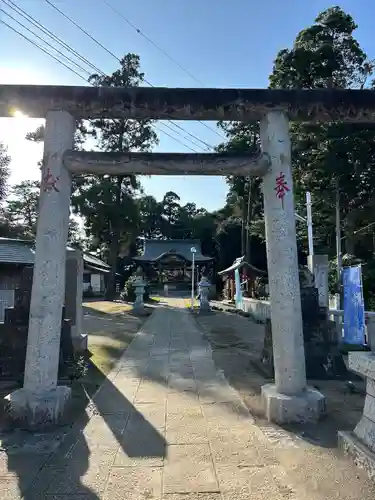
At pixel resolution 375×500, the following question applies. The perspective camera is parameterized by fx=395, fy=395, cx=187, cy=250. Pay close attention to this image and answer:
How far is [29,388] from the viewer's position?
15.4 feet

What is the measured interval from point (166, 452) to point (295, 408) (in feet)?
5.38

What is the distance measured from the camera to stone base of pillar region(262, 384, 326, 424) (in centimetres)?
457

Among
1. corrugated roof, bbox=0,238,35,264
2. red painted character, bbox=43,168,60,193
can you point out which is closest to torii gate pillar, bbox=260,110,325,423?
red painted character, bbox=43,168,60,193

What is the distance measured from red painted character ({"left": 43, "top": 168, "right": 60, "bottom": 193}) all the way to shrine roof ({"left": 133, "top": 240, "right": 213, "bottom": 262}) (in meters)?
35.6

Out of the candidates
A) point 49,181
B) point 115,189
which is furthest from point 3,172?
point 49,181

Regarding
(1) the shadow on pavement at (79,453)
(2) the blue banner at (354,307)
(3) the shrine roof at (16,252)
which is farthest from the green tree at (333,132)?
(1) the shadow on pavement at (79,453)

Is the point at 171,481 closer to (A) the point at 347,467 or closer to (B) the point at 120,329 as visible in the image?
(A) the point at 347,467

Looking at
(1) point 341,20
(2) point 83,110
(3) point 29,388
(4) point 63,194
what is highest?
(1) point 341,20

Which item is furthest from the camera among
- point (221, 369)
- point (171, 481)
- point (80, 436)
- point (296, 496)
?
point (221, 369)

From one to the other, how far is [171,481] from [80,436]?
144 cm

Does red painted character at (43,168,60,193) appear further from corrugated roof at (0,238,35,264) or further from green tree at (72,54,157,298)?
green tree at (72,54,157,298)

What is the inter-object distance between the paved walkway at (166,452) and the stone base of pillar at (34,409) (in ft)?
1.16

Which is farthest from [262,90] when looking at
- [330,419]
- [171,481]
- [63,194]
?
[171,481]

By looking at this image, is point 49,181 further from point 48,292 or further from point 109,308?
point 109,308
